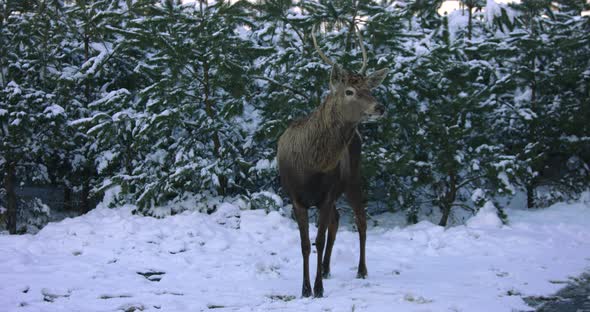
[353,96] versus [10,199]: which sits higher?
[353,96]

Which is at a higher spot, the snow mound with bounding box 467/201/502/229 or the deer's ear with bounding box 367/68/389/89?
the deer's ear with bounding box 367/68/389/89

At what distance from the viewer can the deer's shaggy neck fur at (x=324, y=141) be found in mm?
5277

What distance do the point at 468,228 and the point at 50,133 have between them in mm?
8714

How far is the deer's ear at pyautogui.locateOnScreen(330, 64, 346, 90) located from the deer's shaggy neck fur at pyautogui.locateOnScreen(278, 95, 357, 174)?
5.6 inches

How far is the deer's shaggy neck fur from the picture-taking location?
5277mm

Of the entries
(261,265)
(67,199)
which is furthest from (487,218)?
(67,199)

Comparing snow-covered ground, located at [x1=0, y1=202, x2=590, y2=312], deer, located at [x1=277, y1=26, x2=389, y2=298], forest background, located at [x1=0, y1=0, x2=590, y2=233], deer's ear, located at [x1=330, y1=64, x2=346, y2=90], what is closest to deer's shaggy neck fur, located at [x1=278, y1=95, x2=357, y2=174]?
deer, located at [x1=277, y1=26, x2=389, y2=298]

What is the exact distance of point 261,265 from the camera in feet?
21.0

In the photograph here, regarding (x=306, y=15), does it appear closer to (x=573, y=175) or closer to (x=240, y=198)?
(x=240, y=198)

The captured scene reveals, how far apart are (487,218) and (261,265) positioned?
4.93m

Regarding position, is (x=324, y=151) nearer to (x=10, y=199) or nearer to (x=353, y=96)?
(x=353, y=96)

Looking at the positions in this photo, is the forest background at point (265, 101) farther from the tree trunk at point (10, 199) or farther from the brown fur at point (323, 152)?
the brown fur at point (323, 152)

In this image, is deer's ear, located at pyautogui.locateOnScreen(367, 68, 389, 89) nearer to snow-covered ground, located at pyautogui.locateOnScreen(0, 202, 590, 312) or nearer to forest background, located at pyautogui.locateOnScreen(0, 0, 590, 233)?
snow-covered ground, located at pyautogui.locateOnScreen(0, 202, 590, 312)

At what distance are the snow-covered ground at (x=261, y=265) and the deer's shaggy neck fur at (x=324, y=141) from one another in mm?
1374
